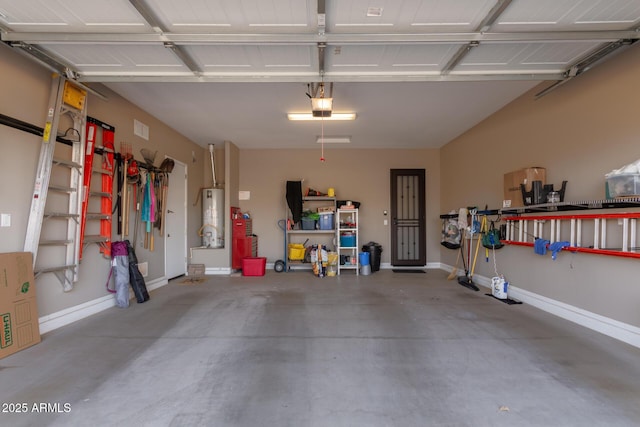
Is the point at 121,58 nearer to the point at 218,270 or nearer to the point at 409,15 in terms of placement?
the point at 409,15

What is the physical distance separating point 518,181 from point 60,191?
586 cm

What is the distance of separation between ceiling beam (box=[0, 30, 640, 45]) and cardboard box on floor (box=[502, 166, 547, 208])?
66.0 inches

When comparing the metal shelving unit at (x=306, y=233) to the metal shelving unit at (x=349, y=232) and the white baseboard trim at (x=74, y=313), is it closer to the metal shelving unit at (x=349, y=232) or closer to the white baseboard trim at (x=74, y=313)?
the metal shelving unit at (x=349, y=232)

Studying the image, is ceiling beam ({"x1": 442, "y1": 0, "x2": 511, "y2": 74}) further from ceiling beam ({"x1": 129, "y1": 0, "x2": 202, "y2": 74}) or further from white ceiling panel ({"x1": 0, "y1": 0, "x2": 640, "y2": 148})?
ceiling beam ({"x1": 129, "y1": 0, "x2": 202, "y2": 74})

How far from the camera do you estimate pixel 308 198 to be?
22.7ft

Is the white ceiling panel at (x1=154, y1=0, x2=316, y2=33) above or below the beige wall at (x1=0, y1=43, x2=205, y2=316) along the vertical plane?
above

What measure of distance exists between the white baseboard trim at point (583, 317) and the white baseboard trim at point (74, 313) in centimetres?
592

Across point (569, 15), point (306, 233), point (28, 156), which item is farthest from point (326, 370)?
point (306, 233)

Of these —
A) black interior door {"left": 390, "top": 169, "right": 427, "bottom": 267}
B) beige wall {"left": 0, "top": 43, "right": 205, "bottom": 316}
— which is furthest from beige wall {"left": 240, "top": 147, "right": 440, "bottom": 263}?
beige wall {"left": 0, "top": 43, "right": 205, "bottom": 316}

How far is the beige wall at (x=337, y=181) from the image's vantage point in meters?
7.26

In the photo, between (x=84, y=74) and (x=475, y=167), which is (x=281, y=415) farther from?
(x=475, y=167)

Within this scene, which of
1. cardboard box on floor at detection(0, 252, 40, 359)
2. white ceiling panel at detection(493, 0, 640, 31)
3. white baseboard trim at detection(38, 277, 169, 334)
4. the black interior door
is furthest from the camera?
the black interior door

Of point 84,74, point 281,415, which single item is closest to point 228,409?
point 281,415

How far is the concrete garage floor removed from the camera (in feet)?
5.93
